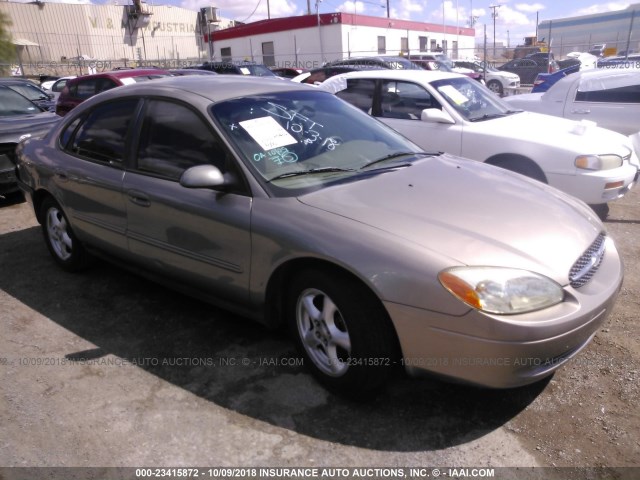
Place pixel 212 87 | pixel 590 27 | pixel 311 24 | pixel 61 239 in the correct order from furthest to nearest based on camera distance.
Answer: pixel 590 27 → pixel 311 24 → pixel 61 239 → pixel 212 87

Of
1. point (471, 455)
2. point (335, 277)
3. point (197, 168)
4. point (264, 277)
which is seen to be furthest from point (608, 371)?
point (197, 168)

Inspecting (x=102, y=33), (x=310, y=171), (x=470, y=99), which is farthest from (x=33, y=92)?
(x=102, y=33)

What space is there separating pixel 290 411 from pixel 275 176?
128cm

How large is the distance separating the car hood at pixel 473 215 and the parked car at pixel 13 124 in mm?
5300

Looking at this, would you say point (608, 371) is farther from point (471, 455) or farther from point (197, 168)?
point (197, 168)

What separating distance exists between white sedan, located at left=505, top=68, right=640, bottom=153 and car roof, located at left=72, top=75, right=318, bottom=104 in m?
5.23

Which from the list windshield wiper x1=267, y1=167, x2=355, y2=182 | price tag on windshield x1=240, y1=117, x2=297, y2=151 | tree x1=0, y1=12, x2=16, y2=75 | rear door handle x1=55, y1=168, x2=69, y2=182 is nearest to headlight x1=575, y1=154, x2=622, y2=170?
windshield wiper x1=267, y1=167, x2=355, y2=182

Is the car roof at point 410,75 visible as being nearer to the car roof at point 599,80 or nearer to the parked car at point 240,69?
the car roof at point 599,80

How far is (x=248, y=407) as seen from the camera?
285 centimetres

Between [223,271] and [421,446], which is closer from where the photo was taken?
[421,446]

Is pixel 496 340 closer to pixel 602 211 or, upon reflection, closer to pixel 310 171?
pixel 310 171

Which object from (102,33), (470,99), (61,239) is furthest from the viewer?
(102,33)

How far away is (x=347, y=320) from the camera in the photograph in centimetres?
262

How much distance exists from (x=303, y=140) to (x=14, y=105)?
6327mm
